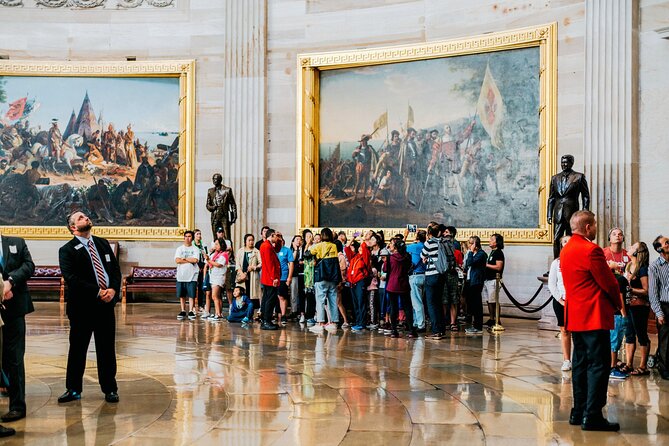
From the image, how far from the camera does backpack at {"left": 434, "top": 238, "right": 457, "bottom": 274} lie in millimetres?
13672

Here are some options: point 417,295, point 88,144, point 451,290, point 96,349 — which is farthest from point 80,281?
point 88,144

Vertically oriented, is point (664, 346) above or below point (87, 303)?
below

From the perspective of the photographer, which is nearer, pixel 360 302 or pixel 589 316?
pixel 589 316

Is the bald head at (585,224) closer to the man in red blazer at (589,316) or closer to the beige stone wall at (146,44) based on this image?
the man in red blazer at (589,316)

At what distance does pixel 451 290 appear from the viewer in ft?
48.5

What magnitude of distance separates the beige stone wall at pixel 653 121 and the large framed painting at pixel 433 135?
1925mm

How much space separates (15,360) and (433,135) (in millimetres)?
13020

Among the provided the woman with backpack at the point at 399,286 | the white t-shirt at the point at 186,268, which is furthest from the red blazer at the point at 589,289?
the white t-shirt at the point at 186,268

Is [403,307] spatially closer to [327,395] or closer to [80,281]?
[327,395]

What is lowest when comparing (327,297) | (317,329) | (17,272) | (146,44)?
(317,329)

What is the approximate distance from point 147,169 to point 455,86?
26.9ft

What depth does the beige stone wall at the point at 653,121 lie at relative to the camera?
50.8ft

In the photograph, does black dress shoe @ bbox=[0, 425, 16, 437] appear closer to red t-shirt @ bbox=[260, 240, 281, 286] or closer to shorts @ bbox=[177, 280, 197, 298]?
red t-shirt @ bbox=[260, 240, 281, 286]

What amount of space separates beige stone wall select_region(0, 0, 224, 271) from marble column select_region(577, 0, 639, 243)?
30.5 feet
